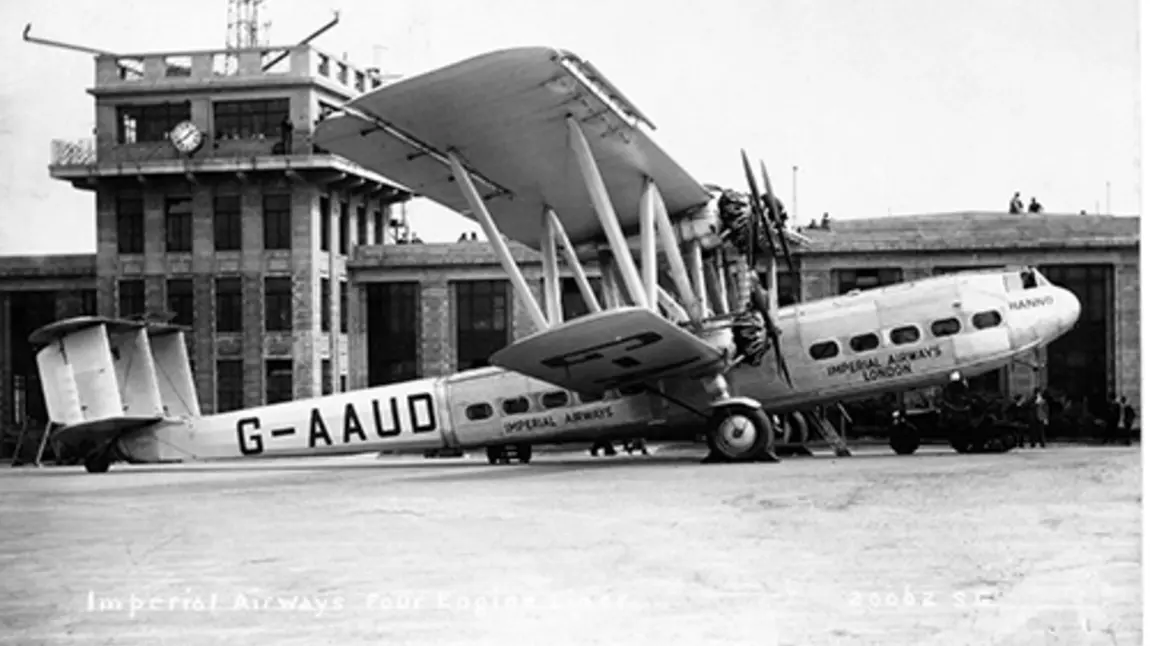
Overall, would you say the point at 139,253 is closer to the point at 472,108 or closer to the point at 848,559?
the point at 472,108

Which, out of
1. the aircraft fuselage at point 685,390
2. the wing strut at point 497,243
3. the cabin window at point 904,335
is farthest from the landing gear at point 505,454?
the cabin window at point 904,335

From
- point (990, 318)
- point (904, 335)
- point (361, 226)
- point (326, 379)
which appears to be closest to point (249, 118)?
point (361, 226)

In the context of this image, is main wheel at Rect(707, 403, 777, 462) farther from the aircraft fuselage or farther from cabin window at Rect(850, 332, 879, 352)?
cabin window at Rect(850, 332, 879, 352)

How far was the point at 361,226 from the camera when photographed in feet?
101

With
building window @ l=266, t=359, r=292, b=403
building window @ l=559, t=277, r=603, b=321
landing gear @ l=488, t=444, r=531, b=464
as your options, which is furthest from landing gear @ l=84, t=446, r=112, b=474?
building window @ l=559, t=277, r=603, b=321

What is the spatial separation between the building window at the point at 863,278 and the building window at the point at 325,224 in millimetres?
10743

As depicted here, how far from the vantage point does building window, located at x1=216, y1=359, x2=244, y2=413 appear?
23.9 m

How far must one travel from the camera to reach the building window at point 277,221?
85.9 ft

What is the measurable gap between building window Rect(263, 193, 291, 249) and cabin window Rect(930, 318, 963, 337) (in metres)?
13.1

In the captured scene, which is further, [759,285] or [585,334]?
[759,285]

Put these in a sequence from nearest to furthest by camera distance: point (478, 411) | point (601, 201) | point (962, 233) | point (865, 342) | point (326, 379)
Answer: point (601, 201), point (865, 342), point (478, 411), point (962, 233), point (326, 379)

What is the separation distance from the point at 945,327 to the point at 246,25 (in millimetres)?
10083

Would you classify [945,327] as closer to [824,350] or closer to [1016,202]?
[824,350]

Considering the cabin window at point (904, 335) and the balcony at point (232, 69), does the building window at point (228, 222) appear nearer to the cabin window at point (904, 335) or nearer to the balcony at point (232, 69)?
the balcony at point (232, 69)
